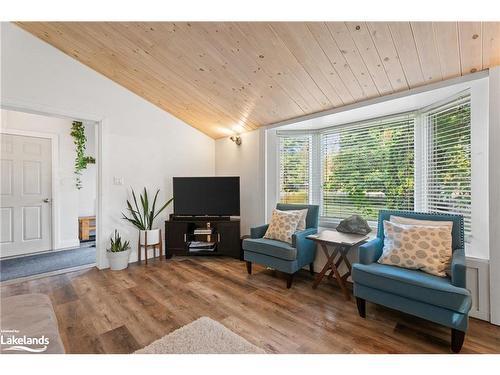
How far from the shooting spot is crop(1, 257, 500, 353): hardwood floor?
1.69 m

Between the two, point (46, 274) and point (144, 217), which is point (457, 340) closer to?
point (144, 217)

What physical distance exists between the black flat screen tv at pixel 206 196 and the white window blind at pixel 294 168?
2.51 feet

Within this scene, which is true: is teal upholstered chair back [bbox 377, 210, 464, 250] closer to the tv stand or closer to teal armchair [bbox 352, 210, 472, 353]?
teal armchair [bbox 352, 210, 472, 353]

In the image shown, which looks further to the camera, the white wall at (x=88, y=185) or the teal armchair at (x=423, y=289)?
the white wall at (x=88, y=185)

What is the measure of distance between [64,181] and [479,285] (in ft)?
19.3

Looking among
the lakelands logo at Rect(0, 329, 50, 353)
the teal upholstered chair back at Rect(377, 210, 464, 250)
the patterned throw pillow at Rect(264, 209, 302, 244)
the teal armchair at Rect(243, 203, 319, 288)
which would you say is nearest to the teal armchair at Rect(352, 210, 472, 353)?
the teal upholstered chair back at Rect(377, 210, 464, 250)

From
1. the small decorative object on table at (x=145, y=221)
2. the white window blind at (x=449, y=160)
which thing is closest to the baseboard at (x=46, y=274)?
the small decorative object on table at (x=145, y=221)

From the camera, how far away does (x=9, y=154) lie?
3.73 meters

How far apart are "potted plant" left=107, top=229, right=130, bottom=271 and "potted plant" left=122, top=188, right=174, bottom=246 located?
27cm

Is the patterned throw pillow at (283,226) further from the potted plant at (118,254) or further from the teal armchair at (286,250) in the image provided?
the potted plant at (118,254)

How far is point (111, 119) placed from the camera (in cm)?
336

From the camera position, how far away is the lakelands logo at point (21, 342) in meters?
1.06

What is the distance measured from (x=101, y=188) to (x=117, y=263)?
1.06m
